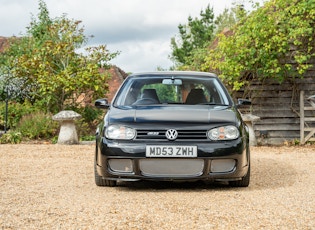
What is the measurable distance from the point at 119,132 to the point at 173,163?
0.76 m

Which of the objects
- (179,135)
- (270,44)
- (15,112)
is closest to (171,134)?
(179,135)

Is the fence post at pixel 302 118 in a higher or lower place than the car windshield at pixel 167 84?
lower

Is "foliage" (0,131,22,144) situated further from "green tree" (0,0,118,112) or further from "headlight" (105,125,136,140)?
"headlight" (105,125,136,140)

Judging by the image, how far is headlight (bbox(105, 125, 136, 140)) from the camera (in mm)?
8023

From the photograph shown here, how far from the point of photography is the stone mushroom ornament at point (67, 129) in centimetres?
1765

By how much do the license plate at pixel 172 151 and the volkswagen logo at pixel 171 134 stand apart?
0.11 m

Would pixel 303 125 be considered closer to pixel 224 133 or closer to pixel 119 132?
pixel 224 133

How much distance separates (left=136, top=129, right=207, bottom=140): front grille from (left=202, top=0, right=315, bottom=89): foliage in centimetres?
1085

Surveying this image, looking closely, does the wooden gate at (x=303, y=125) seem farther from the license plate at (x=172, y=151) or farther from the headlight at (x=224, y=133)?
the license plate at (x=172, y=151)

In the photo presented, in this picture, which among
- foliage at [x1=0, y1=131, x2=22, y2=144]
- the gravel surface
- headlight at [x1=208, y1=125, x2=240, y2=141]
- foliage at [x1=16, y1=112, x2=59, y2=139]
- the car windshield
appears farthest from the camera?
foliage at [x1=16, y1=112, x2=59, y2=139]

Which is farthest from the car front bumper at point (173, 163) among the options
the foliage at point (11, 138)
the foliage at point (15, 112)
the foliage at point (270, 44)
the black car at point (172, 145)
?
the foliage at point (15, 112)

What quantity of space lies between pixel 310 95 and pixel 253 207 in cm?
1345

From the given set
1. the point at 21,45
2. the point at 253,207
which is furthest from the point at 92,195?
the point at 21,45

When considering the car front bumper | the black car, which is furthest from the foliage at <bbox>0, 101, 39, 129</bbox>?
the car front bumper
